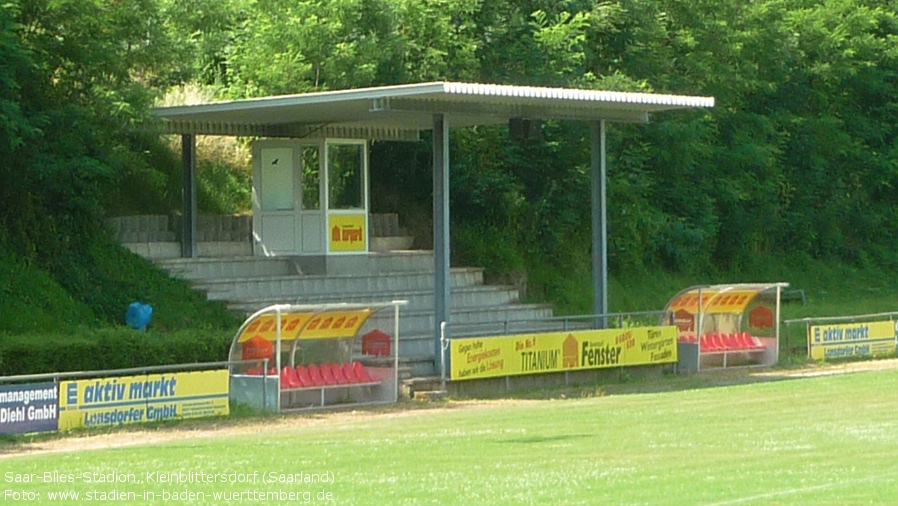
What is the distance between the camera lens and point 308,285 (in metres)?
29.9

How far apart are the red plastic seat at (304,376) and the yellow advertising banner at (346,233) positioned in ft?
28.1

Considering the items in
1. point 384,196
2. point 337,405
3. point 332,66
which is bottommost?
point 337,405

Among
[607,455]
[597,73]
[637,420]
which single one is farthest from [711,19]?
[607,455]

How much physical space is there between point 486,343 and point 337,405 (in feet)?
10.7

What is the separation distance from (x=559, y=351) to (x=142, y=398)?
867 cm

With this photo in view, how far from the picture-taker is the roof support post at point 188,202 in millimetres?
30328

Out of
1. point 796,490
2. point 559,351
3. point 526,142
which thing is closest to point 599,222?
point 559,351

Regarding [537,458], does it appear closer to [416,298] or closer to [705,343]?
[705,343]

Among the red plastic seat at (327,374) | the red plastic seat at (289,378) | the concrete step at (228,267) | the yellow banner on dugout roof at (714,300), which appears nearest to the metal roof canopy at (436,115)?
the concrete step at (228,267)

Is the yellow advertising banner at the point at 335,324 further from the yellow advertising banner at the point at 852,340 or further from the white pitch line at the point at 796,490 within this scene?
the yellow advertising banner at the point at 852,340

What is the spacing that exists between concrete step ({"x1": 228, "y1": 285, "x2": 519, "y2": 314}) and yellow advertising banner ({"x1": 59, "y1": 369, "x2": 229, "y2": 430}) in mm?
6385

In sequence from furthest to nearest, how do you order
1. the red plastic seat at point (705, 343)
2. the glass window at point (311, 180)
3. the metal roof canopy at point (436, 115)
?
the glass window at point (311, 180) < the red plastic seat at point (705, 343) < the metal roof canopy at point (436, 115)

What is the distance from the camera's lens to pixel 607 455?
643 inches

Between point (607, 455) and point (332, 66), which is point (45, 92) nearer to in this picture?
point (332, 66)
